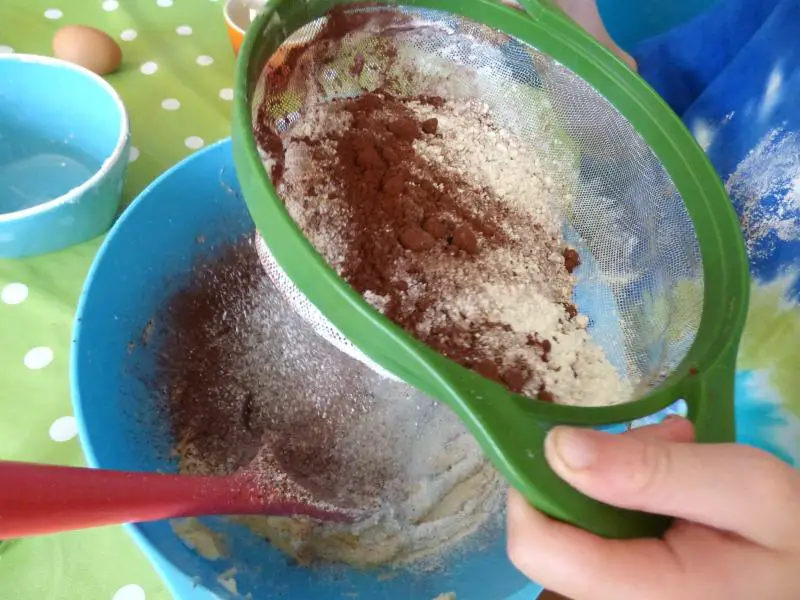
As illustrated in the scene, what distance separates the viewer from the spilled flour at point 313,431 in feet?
1.85

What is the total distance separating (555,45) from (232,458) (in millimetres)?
494

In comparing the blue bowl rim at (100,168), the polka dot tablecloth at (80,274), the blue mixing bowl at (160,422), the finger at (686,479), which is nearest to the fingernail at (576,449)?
the finger at (686,479)

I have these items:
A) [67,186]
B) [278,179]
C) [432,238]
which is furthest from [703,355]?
[67,186]

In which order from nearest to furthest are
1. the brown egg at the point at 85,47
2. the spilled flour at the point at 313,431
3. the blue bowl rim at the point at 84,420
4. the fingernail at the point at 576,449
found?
1. the fingernail at the point at 576,449
2. the blue bowl rim at the point at 84,420
3. the spilled flour at the point at 313,431
4. the brown egg at the point at 85,47

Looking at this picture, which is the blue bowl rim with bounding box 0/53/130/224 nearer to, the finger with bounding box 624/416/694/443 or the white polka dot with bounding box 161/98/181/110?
the white polka dot with bounding box 161/98/181/110

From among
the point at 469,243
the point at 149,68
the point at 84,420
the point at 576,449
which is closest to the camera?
the point at 576,449

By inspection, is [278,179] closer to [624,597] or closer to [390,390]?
[390,390]

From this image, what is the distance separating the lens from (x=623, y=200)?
0.66 meters

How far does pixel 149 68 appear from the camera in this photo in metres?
0.88

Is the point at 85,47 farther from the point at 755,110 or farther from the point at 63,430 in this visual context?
the point at 755,110

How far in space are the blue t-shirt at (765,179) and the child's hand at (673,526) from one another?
0.31 m

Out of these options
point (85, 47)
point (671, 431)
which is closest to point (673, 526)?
point (671, 431)

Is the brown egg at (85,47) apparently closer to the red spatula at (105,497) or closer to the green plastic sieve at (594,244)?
the green plastic sieve at (594,244)

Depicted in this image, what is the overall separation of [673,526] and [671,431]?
54 millimetres
